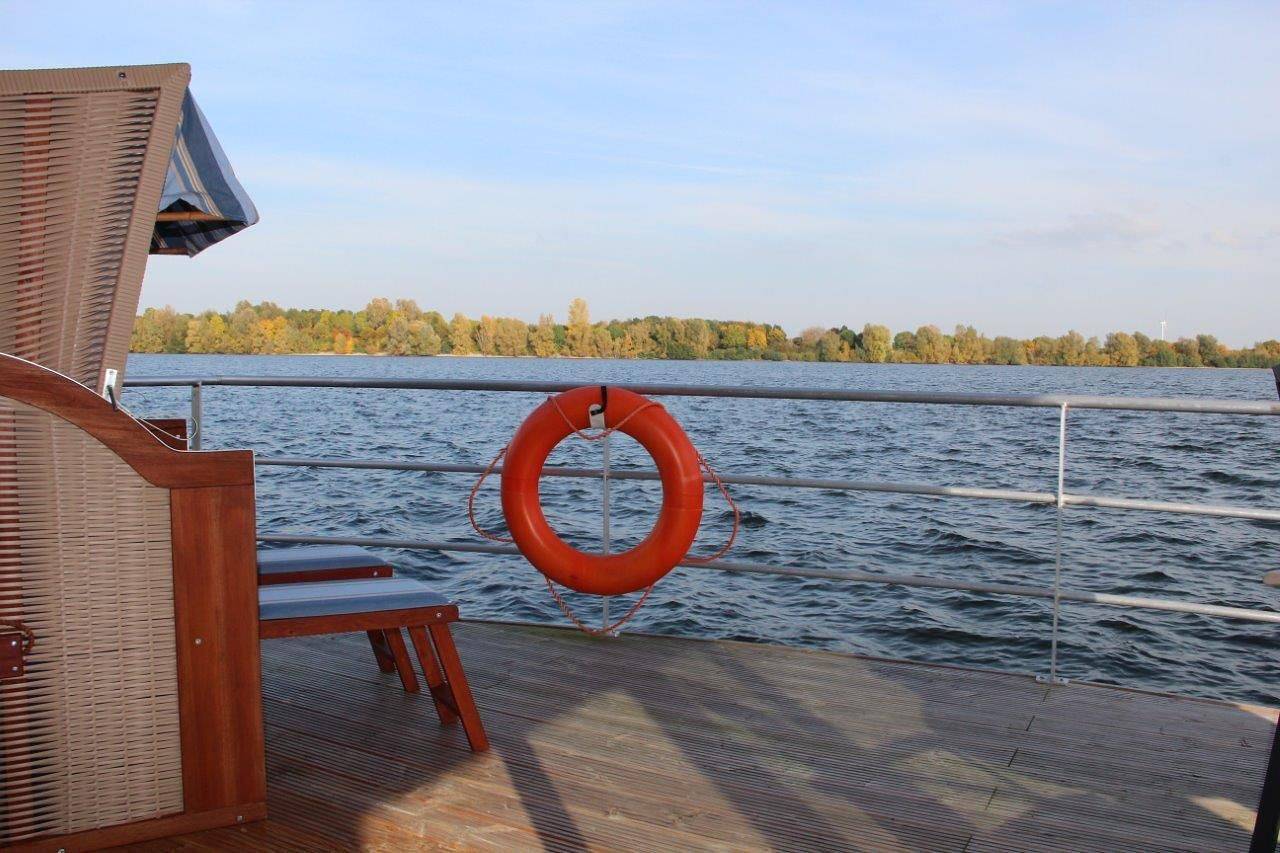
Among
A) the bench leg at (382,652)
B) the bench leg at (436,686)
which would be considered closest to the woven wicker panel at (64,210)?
the bench leg at (436,686)

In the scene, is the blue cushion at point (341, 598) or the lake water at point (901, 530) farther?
the lake water at point (901, 530)

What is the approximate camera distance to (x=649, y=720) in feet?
7.75

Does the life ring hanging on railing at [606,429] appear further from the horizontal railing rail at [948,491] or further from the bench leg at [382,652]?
the bench leg at [382,652]

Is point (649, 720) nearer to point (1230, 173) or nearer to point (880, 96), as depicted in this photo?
point (880, 96)

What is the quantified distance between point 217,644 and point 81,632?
21 cm

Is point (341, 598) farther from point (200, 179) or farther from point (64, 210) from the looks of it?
point (200, 179)

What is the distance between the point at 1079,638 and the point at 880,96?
12.2 meters

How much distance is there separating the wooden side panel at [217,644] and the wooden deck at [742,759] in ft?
0.34

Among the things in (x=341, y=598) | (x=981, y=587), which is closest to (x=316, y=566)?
(x=341, y=598)

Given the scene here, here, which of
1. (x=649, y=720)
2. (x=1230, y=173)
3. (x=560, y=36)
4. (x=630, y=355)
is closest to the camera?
(x=649, y=720)

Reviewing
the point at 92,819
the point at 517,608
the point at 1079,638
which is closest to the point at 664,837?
the point at 92,819

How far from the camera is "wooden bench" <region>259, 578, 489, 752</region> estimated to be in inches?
76.6

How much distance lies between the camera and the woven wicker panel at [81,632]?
157 cm

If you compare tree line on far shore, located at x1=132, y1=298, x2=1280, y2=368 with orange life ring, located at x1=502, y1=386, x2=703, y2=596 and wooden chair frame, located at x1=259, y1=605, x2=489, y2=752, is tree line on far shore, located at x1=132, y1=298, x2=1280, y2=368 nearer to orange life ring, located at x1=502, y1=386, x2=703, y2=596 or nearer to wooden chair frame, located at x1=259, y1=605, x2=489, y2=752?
orange life ring, located at x1=502, y1=386, x2=703, y2=596
